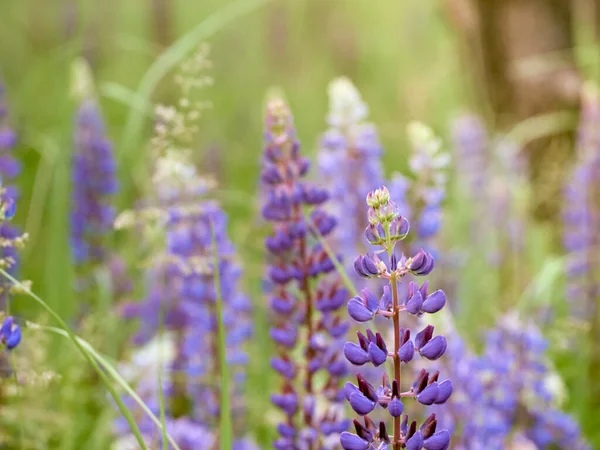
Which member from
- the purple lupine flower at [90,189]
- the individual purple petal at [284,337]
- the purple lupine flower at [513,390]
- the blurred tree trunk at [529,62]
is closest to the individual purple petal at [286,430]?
the individual purple petal at [284,337]

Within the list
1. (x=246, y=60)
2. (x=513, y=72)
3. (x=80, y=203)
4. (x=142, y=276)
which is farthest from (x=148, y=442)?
(x=246, y=60)

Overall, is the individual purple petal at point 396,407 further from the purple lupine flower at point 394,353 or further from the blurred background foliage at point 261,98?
the blurred background foliage at point 261,98

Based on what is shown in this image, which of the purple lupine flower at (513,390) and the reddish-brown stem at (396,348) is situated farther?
the purple lupine flower at (513,390)

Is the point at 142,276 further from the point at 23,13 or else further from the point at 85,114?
the point at 23,13

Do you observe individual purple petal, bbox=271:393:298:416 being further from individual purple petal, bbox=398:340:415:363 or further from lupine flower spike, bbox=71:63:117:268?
lupine flower spike, bbox=71:63:117:268

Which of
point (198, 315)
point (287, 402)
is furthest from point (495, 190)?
point (287, 402)

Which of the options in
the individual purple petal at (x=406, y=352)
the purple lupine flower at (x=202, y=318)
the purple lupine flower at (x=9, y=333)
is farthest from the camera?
the purple lupine flower at (x=202, y=318)

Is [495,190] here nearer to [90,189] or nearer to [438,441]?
[90,189]
